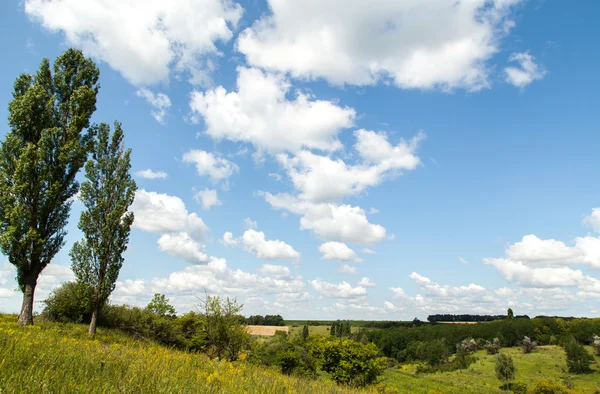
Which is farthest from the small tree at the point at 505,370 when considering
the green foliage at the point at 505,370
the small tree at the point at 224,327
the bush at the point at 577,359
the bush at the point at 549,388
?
the small tree at the point at 224,327

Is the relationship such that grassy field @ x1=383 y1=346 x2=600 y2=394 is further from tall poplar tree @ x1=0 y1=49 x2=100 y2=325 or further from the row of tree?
tall poplar tree @ x1=0 y1=49 x2=100 y2=325

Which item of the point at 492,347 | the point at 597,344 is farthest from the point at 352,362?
the point at 597,344

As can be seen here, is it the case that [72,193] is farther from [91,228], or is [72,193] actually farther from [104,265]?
[104,265]

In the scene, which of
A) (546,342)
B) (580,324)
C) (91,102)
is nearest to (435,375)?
(546,342)

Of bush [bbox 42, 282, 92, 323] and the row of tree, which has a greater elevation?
the row of tree

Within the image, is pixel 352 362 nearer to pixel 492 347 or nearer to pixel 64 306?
pixel 64 306

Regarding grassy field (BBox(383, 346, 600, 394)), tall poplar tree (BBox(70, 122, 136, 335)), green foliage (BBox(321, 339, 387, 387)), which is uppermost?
tall poplar tree (BBox(70, 122, 136, 335))

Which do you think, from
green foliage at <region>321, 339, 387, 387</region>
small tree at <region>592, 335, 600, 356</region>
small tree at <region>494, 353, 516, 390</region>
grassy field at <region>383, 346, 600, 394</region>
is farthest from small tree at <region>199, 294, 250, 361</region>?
small tree at <region>592, 335, 600, 356</region>

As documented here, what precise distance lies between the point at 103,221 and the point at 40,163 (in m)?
5.92

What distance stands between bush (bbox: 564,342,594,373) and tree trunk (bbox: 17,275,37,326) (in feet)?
391

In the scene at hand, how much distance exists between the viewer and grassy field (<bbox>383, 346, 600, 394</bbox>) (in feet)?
256

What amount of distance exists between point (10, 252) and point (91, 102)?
437 inches

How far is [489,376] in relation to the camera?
9550 centimetres

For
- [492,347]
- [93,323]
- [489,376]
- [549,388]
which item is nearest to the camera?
[93,323]
